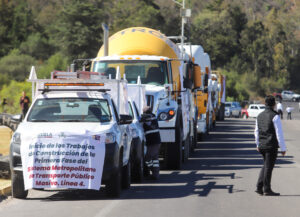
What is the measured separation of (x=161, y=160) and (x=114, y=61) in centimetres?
336

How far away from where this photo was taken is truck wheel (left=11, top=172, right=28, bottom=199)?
12.2m

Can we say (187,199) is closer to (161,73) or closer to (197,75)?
(161,73)

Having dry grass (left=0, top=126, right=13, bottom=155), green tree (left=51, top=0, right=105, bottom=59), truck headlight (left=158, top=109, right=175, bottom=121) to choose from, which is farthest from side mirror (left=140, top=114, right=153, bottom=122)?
green tree (left=51, top=0, right=105, bottom=59)

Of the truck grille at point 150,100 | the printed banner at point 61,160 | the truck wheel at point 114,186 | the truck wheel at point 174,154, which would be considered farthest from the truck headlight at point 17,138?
the truck wheel at point 174,154

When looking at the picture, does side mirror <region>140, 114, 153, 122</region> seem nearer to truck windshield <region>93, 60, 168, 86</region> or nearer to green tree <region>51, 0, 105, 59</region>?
truck windshield <region>93, 60, 168, 86</region>

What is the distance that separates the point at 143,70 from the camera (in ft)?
62.3

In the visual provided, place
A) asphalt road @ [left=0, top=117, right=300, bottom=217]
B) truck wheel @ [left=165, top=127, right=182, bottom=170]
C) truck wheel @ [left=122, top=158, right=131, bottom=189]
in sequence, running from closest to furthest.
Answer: asphalt road @ [left=0, top=117, right=300, bottom=217] → truck wheel @ [left=122, top=158, right=131, bottom=189] → truck wheel @ [left=165, top=127, right=182, bottom=170]

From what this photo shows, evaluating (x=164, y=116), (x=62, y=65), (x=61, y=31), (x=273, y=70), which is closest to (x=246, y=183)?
(x=164, y=116)

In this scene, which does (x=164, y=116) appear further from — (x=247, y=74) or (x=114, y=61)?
(x=247, y=74)

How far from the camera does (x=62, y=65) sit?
76875mm

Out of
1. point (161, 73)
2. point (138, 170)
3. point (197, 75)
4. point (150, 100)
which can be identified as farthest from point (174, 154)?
point (197, 75)

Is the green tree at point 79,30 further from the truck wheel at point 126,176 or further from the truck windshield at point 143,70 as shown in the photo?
the truck wheel at point 126,176

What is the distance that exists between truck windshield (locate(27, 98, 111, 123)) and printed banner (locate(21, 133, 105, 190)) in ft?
2.52

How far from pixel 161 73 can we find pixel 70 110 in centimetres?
616
